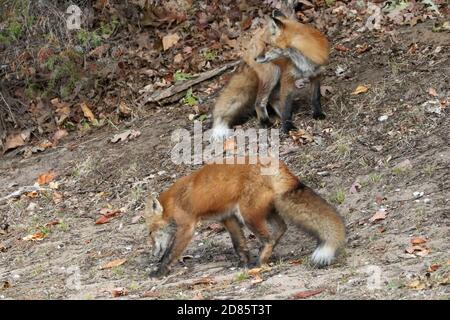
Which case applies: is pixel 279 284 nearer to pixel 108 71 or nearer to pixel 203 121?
pixel 203 121

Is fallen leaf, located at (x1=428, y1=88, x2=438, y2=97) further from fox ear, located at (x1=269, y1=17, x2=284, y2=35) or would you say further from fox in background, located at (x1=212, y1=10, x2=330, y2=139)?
fox ear, located at (x1=269, y1=17, x2=284, y2=35)

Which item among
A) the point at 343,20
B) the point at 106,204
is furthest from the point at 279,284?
the point at 343,20

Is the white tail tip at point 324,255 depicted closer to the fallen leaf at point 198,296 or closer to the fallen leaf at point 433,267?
the fallen leaf at point 433,267

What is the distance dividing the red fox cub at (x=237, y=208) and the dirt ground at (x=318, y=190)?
31cm

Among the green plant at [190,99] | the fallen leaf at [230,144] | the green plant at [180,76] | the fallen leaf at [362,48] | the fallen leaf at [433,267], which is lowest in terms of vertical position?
the fallen leaf at [230,144]

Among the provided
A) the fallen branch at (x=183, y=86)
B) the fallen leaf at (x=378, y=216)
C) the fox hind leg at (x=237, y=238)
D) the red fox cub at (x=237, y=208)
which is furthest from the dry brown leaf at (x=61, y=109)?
the fallen leaf at (x=378, y=216)

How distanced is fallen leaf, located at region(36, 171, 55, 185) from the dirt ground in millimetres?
126

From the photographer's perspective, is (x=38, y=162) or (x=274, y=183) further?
(x=38, y=162)

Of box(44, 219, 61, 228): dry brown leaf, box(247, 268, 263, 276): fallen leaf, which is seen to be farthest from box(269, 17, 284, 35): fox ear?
box(247, 268, 263, 276): fallen leaf

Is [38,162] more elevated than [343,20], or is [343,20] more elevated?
[343,20]

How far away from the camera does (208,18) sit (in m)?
14.2

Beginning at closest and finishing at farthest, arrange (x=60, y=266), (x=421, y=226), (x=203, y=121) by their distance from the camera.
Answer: (x=421, y=226) < (x=60, y=266) < (x=203, y=121)

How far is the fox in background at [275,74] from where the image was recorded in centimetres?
1127

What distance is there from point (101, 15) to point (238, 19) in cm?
241
